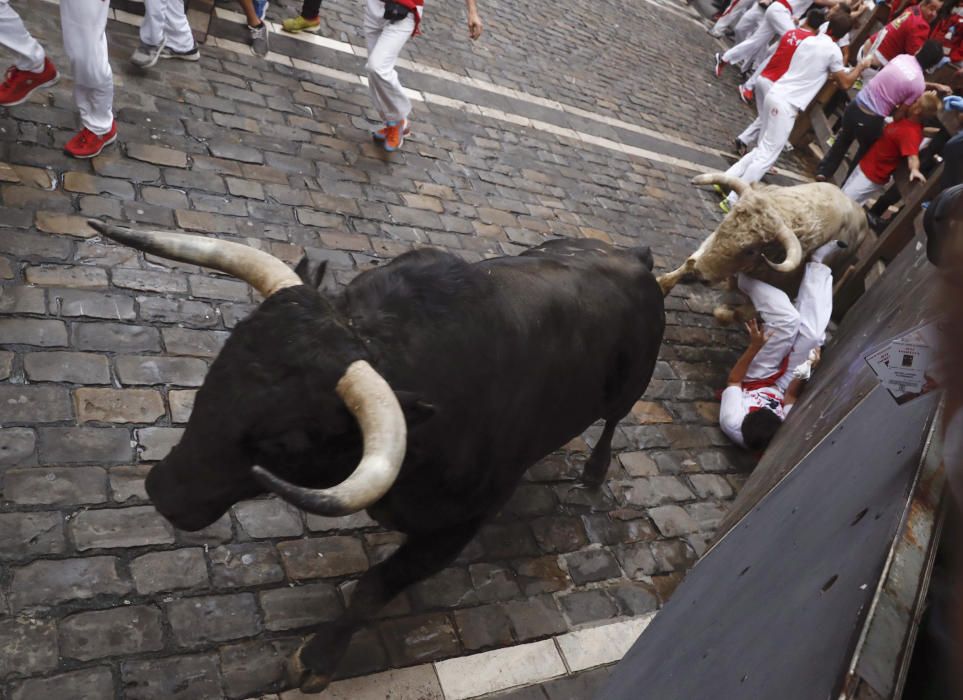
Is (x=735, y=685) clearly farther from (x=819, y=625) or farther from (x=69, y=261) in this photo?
(x=69, y=261)

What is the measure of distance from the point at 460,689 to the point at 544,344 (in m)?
1.79

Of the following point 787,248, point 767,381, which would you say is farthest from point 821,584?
point 787,248

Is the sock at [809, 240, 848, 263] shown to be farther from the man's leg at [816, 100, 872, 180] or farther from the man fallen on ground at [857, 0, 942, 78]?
the man fallen on ground at [857, 0, 942, 78]

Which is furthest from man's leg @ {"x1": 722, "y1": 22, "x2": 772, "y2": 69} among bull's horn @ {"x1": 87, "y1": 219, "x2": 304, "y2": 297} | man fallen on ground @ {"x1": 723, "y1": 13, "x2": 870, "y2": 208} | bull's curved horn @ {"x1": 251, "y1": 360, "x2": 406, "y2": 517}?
bull's curved horn @ {"x1": 251, "y1": 360, "x2": 406, "y2": 517}

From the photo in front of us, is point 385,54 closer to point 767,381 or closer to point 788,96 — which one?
point 767,381

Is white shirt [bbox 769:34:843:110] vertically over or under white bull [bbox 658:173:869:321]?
over

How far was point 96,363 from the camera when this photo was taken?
13.5 feet

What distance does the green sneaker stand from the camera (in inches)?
328

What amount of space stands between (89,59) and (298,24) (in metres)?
3.70

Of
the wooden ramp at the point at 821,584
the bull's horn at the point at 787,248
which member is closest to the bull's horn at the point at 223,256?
the wooden ramp at the point at 821,584

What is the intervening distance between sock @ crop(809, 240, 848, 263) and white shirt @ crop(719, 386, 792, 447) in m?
1.68

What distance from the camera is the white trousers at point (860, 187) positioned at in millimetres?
9977

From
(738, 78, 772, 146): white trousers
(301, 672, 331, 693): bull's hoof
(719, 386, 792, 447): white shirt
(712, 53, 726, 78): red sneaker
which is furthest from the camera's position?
(712, 53, 726, 78): red sneaker

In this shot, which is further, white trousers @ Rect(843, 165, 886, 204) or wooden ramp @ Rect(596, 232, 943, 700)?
white trousers @ Rect(843, 165, 886, 204)
